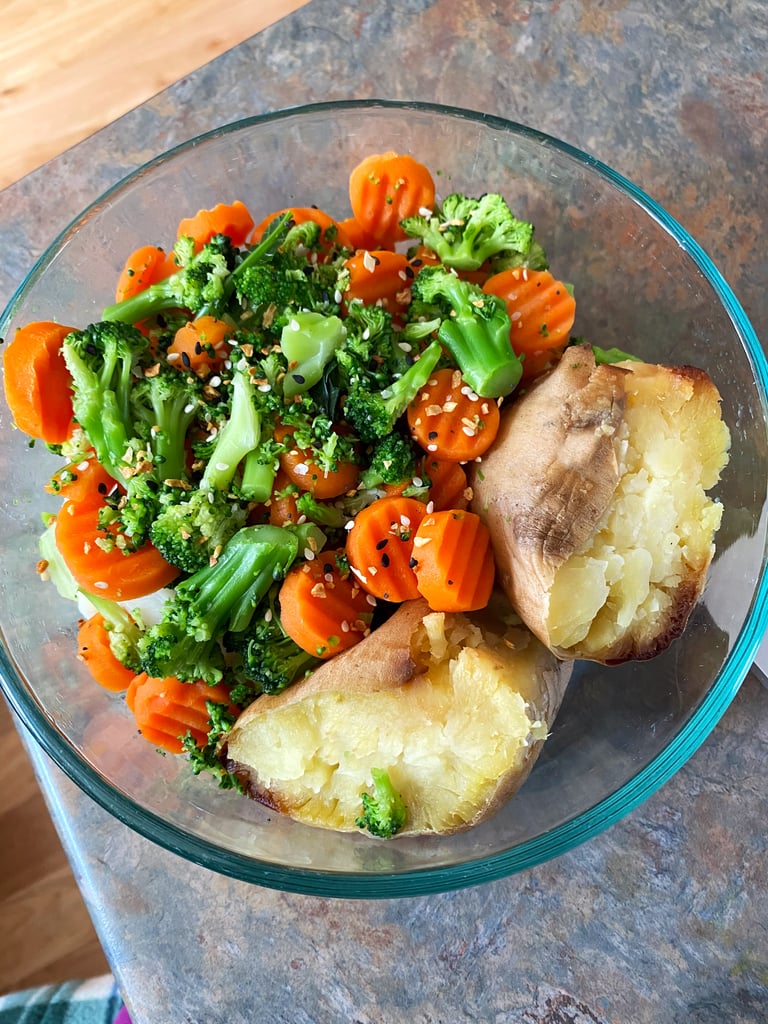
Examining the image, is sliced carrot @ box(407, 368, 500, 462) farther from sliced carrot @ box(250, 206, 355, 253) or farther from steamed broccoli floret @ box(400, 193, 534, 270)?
sliced carrot @ box(250, 206, 355, 253)

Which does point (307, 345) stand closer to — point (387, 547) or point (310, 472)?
point (310, 472)

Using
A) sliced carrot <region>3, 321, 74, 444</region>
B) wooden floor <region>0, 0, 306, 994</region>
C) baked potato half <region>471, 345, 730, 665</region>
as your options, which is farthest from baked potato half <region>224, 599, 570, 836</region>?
wooden floor <region>0, 0, 306, 994</region>

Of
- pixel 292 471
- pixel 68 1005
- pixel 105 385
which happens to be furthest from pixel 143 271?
pixel 68 1005

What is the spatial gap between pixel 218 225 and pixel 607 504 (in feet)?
2.95

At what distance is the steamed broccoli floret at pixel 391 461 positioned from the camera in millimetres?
1406

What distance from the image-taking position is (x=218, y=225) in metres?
1.62

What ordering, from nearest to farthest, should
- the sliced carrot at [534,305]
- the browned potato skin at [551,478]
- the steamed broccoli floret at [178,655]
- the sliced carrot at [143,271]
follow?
1. the browned potato skin at [551,478]
2. the steamed broccoli floret at [178,655]
3. the sliced carrot at [534,305]
4. the sliced carrot at [143,271]

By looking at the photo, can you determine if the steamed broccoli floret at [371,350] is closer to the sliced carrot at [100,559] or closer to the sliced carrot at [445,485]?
the sliced carrot at [445,485]

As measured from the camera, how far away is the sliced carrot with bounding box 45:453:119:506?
1464mm

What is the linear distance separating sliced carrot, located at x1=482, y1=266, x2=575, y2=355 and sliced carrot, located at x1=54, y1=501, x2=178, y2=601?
0.74m

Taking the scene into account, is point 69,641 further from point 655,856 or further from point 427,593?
point 655,856

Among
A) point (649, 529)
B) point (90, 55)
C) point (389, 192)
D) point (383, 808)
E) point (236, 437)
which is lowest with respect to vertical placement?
point (383, 808)

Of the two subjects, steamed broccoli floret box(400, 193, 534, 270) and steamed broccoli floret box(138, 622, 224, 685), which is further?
steamed broccoli floret box(400, 193, 534, 270)

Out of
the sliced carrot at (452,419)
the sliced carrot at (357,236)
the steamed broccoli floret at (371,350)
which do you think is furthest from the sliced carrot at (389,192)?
the sliced carrot at (452,419)
